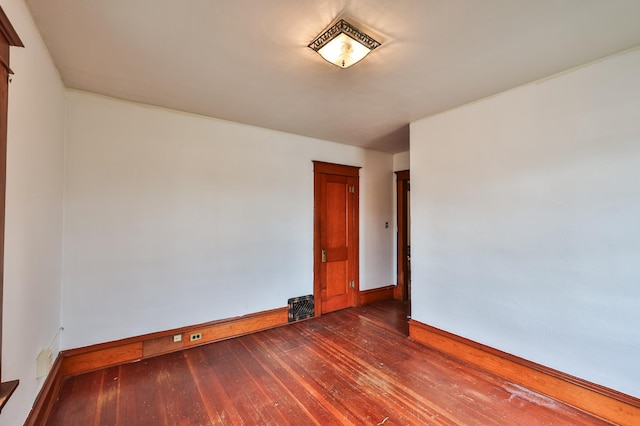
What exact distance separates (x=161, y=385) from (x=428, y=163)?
349 cm

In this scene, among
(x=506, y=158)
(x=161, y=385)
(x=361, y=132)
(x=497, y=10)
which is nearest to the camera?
(x=497, y=10)

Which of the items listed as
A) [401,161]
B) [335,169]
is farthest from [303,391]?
[401,161]

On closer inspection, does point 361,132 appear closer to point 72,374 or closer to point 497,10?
point 497,10

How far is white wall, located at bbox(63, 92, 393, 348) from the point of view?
8.25 ft

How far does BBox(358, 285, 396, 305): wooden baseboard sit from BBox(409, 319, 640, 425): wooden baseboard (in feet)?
5.00

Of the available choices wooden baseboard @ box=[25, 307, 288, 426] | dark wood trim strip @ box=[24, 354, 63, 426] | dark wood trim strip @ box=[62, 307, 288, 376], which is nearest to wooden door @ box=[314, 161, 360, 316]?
dark wood trim strip @ box=[62, 307, 288, 376]

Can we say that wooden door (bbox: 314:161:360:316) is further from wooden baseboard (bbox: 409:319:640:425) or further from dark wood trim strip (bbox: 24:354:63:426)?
dark wood trim strip (bbox: 24:354:63:426)

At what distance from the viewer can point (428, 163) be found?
124 inches

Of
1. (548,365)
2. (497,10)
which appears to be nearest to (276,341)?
(548,365)

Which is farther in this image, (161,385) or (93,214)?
(93,214)

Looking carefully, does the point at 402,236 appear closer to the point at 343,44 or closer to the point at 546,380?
the point at 546,380

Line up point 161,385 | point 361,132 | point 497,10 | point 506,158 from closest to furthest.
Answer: point 497,10 → point 161,385 → point 506,158 → point 361,132

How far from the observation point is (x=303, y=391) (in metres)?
2.22

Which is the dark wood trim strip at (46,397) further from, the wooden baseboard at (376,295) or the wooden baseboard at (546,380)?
the wooden baseboard at (376,295)
